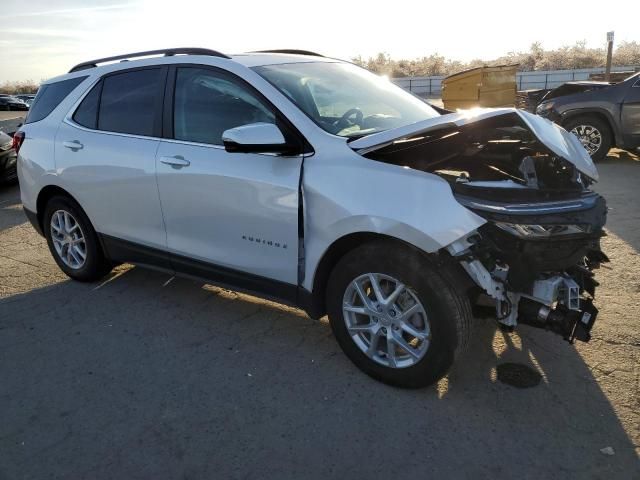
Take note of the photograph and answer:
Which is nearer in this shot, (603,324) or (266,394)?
(266,394)

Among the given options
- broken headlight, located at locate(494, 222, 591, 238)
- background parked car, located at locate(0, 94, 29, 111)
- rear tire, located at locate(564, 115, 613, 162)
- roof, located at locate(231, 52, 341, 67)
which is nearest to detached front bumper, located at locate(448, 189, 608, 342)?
broken headlight, located at locate(494, 222, 591, 238)

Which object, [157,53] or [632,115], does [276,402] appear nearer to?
[157,53]

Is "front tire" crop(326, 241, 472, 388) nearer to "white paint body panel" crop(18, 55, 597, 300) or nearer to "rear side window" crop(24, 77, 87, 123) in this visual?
"white paint body panel" crop(18, 55, 597, 300)

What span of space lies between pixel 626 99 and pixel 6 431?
943 centimetres

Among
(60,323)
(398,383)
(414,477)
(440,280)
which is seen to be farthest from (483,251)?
(60,323)

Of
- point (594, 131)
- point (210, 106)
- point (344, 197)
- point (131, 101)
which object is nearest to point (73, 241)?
point (131, 101)

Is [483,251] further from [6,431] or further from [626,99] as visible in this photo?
[626,99]

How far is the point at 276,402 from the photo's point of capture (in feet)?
9.96

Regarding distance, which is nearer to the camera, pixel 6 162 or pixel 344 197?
pixel 344 197

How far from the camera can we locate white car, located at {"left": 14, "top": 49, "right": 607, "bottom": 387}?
2768 mm

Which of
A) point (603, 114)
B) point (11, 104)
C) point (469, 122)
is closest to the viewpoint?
point (469, 122)

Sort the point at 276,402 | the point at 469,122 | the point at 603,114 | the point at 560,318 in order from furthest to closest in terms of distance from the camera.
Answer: the point at 603,114, the point at 276,402, the point at 469,122, the point at 560,318

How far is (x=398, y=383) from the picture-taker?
306 cm

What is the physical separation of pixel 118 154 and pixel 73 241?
3.71 feet
